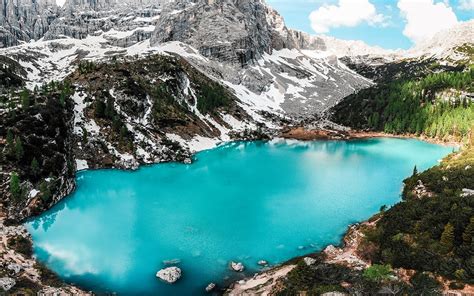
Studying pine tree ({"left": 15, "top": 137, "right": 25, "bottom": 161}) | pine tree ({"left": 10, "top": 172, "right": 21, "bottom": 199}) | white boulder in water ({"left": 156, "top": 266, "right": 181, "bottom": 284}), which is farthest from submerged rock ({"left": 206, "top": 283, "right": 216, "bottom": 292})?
pine tree ({"left": 15, "top": 137, "right": 25, "bottom": 161})

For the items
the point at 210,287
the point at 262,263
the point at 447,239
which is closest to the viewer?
the point at 447,239

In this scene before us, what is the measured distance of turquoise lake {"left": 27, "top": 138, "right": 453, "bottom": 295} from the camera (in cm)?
4728

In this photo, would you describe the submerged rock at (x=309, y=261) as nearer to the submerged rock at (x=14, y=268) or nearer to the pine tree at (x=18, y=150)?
the submerged rock at (x=14, y=268)

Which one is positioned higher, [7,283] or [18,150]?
[18,150]

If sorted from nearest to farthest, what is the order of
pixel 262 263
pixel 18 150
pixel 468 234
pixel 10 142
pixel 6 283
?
pixel 6 283 < pixel 468 234 < pixel 262 263 < pixel 18 150 < pixel 10 142

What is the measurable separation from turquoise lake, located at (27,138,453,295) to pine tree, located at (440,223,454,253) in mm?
16836

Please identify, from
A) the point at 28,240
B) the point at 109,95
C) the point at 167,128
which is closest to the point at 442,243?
the point at 28,240

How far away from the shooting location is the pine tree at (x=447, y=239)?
41.3 m

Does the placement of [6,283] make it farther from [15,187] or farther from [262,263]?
[262,263]

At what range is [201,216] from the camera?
6431 centimetres

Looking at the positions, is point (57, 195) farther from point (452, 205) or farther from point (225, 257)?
point (452, 205)

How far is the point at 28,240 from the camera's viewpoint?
2133 inches

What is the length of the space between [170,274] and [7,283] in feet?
55.9

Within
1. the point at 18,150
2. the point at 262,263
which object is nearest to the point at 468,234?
the point at 262,263
